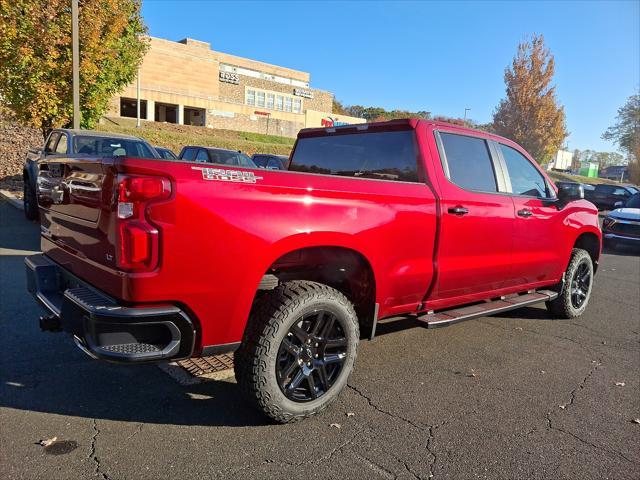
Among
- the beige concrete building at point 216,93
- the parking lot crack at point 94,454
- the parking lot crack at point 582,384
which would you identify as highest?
the beige concrete building at point 216,93

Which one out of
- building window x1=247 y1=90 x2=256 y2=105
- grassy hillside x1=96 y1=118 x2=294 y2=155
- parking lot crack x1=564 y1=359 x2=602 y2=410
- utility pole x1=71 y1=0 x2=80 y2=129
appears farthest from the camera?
building window x1=247 y1=90 x2=256 y2=105

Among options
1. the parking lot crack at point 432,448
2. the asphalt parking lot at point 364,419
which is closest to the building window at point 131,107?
the asphalt parking lot at point 364,419

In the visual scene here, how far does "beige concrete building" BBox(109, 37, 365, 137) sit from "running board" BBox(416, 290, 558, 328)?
5484 cm

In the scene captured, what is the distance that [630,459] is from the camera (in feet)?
9.86

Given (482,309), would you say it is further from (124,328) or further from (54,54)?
(54,54)

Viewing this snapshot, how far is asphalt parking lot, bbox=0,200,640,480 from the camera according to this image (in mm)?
2766

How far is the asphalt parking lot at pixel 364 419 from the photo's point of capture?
2766 millimetres

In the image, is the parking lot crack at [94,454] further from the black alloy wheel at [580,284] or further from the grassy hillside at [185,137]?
the grassy hillside at [185,137]

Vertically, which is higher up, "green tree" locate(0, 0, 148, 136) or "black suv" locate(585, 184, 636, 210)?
"green tree" locate(0, 0, 148, 136)

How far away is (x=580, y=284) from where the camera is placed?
6082 millimetres

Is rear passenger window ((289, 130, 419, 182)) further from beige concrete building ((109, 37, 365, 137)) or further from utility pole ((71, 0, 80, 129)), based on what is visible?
beige concrete building ((109, 37, 365, 137))

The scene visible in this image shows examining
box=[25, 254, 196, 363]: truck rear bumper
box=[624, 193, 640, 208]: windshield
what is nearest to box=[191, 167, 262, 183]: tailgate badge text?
box=[25, 254, 196, 363]: truck rear bumper

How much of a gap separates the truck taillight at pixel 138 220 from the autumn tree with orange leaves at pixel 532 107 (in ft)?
124

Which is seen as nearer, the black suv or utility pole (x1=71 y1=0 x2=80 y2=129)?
utility pole (x1=71 y1=0 x2=80 y2=129)
